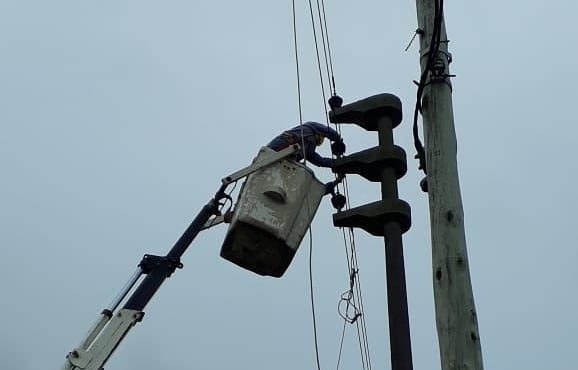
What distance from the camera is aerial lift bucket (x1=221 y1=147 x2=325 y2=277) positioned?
584cm

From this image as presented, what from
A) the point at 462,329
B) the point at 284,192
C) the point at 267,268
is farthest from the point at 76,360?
the point at 462,329

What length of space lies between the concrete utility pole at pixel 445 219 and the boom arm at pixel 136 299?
8.13ft

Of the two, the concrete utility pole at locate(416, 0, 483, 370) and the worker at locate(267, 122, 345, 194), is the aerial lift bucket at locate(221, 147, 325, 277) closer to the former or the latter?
the worker at locate(267, 122, 345, 194)

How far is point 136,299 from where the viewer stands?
761cm

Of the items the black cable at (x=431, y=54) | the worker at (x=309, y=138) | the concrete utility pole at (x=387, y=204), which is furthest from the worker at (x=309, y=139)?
the black cable at (x=431, y=54)

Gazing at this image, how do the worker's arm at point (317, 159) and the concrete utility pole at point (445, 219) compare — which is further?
the worker's arm at point (317, 159)

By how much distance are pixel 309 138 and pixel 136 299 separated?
7.51 ft

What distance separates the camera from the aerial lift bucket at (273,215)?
584 cm

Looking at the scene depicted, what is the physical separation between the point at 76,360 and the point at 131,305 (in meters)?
0.74

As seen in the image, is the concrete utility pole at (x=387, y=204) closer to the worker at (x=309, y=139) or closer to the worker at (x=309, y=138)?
the worker at (x=309, y=139)

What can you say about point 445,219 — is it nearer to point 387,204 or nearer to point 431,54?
point 387,204

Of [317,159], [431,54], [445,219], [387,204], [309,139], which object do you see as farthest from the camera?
[309,139]

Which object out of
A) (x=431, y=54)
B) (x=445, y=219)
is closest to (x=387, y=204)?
Result: (x=445, y=219)

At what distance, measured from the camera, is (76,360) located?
7129 millimetres
